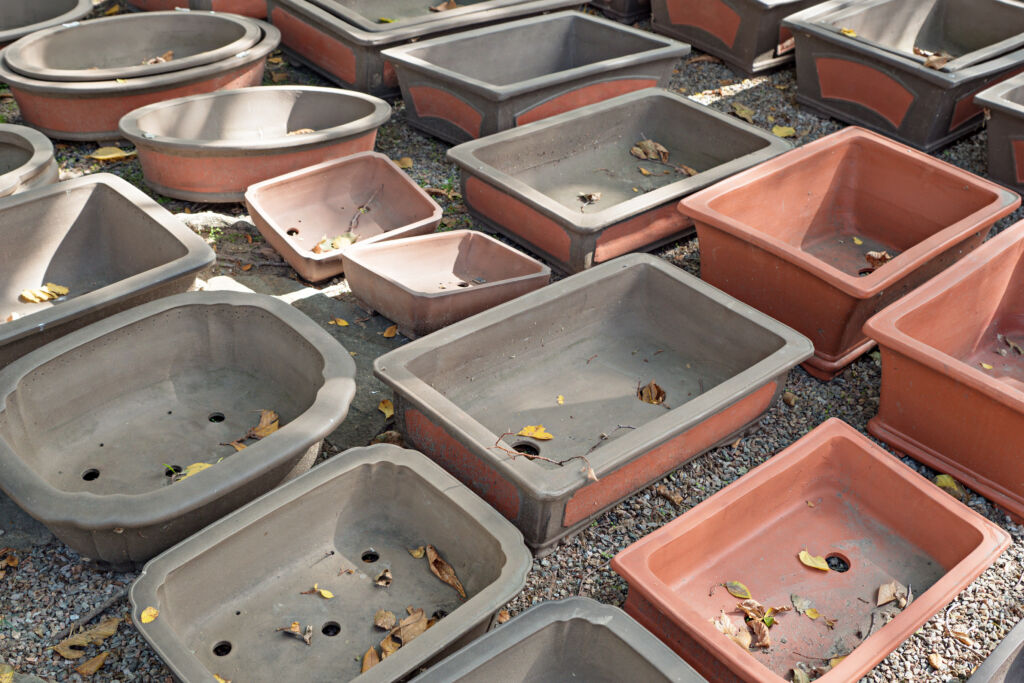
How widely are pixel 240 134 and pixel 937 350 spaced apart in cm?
334

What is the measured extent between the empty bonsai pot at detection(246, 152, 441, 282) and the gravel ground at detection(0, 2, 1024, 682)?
161mm

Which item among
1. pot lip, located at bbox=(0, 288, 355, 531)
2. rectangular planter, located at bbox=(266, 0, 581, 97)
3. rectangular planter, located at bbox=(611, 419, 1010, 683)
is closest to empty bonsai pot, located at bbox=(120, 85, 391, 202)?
rectangular planter, located at bbox=(266, 0, 581, 97)

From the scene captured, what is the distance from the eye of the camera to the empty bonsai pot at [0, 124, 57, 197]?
12.7ft

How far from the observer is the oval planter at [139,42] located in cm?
488

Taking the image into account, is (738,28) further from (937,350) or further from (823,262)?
(937,350)

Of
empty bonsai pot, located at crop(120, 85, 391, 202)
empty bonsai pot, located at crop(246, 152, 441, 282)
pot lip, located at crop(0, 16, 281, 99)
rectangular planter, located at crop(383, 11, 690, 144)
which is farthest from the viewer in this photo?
rectangular planter, located at crop(383, 11, 690, 144)

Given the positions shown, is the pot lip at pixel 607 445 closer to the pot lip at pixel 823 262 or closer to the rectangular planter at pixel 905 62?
the pot lip at pixel 823 262

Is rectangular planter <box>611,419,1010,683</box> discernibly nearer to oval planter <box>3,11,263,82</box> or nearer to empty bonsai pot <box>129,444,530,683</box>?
empty bonsai pot <box>129,444,530,683</box>

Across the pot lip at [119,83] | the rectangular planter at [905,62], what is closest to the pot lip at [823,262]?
the rectangular planter at [905,62]

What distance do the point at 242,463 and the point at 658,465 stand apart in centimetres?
129

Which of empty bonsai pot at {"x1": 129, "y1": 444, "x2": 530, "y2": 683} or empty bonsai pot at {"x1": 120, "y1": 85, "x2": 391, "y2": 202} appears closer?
empty bonsai pot at {"x1": 129, "y1": 444, "x2": 530, "y2": 683}

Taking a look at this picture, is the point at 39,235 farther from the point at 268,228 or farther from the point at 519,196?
the point at 519,196

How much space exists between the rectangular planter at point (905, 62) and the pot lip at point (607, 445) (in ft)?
7.41

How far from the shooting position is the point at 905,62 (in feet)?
16.2
